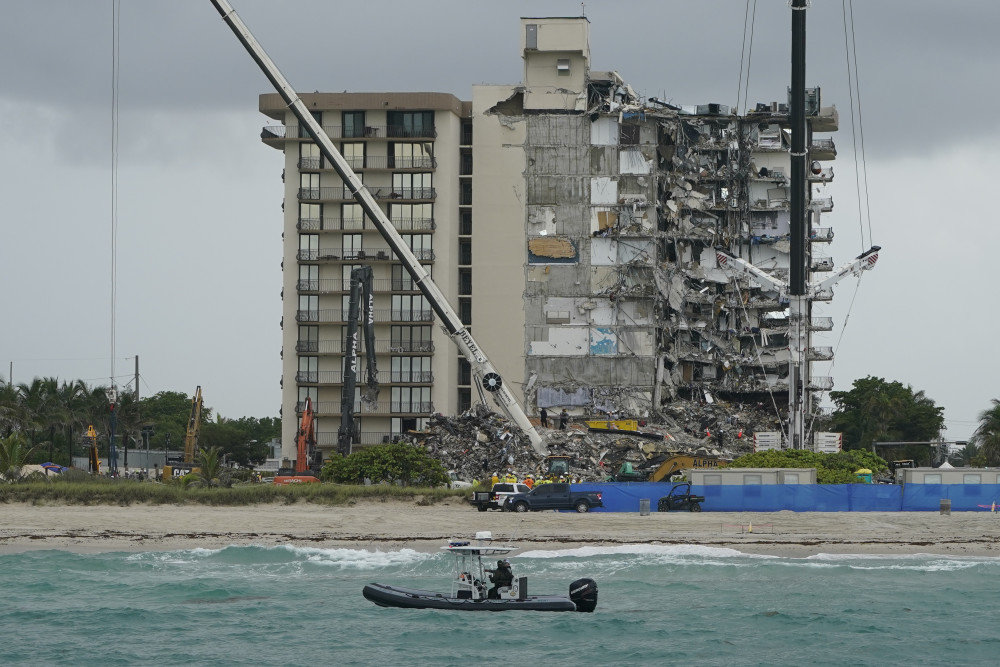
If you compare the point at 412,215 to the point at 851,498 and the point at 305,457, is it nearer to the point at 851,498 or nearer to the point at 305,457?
the point at 305,457

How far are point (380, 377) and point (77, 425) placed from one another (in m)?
24.4

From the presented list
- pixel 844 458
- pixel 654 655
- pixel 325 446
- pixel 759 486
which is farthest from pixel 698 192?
pixel 654 655

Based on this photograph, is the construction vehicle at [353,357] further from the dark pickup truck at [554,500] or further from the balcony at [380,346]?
the dark pickup truck at [554,500]

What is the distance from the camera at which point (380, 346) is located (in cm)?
11381

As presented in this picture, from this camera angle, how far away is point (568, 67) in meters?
115

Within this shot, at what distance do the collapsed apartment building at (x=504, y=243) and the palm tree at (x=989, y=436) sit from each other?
51.7ft

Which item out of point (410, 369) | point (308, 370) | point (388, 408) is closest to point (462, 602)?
point (388, 408)

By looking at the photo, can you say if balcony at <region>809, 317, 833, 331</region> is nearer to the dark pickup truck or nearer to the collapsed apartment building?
the collapsed apartment building

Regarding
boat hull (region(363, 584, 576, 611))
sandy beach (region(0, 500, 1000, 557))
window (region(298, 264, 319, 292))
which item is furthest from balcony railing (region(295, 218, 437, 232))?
boat hull (region(363, 584, 576, 611))

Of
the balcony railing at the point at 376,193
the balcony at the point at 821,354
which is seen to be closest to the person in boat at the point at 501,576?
the balcony railing at the point at 376,193

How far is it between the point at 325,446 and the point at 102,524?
47431 millimetres

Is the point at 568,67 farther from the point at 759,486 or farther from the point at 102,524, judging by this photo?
the point at 102,524

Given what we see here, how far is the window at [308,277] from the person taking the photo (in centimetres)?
11462

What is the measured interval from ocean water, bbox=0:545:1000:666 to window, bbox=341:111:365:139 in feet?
187
